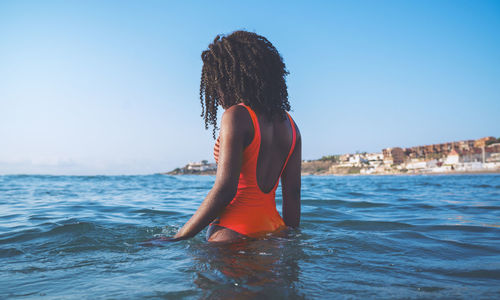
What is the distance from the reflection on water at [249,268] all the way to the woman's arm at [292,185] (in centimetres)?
24

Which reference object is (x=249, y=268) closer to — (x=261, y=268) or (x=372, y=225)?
(x=261, y=268)

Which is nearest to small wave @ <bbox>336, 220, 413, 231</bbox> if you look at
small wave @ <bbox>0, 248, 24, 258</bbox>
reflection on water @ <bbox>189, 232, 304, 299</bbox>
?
reflection on water @ <bbox>189, 232, 304, 299</bbox>

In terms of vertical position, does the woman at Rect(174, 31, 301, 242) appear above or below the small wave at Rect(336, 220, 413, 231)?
above

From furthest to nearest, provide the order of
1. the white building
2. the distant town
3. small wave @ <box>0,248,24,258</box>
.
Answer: the white building → the distant town → small wave @ <box>0,248,24,258</box>

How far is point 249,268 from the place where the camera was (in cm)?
202

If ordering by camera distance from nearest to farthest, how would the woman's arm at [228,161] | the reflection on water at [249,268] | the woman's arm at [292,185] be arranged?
the reflection on water at [249,268] < the woman's arm at [228,161] < the woman's arm at [292,185]

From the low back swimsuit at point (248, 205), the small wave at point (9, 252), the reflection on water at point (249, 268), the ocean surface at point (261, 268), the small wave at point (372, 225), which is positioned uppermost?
the low back swimsuit at point (248, 205)

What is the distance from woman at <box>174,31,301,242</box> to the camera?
2273 millimetres

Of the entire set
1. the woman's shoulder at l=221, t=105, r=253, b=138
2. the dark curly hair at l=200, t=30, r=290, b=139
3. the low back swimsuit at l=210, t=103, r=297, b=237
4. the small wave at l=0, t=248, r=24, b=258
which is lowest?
the small wave at l=0, t=248, r=24, b=258

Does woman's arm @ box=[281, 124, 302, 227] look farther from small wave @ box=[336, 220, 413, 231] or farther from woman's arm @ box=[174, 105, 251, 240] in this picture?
small wave @ box=[336, 220, 413, 231]

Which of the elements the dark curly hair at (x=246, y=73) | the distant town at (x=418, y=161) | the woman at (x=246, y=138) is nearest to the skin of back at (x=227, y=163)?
the woman at (x=246, y=138)

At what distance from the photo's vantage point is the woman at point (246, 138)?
7.46 feet

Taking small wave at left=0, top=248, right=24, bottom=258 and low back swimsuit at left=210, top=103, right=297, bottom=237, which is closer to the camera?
low back swimsuit at left=210, top=103, right=297, bottom=237

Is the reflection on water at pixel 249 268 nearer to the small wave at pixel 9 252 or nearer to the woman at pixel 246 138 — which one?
the woman at pixel 246 138
